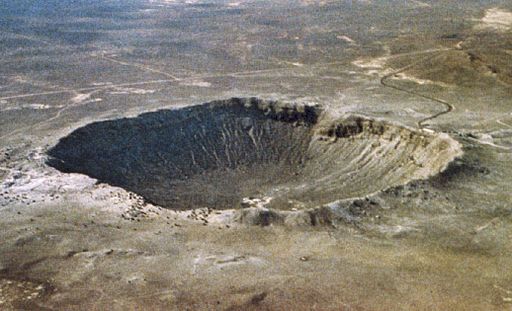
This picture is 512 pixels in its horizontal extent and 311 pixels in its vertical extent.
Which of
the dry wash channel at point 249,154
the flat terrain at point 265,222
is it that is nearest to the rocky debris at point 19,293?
the flat terrain at point 265,222

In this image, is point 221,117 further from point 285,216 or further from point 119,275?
point 119,275

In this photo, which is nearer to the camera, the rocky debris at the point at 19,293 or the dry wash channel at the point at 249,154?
the rocky debris at the point at 19,293

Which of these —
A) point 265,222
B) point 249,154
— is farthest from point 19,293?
point 249,154

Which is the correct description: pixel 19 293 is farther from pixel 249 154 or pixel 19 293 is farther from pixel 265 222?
pixel 249 154

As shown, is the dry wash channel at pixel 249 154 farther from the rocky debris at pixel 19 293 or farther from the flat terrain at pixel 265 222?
the rocky debris at pixel 19 293

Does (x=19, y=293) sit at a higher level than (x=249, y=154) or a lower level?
higher
